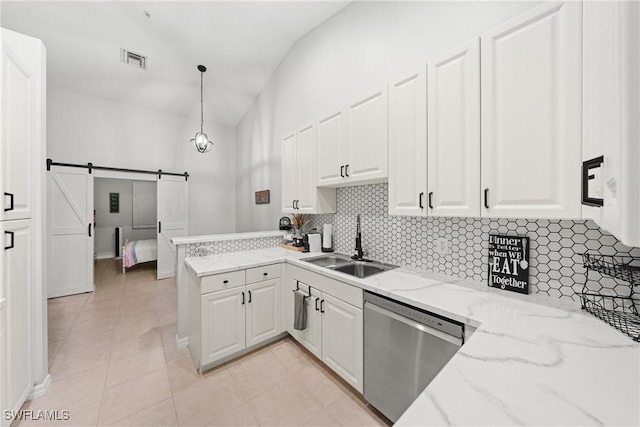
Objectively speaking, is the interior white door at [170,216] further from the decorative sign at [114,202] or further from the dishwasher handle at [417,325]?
the dishwasher handle at [417,325]

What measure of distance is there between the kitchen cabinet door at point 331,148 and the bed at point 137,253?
458 cm

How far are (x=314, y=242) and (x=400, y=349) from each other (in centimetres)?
152

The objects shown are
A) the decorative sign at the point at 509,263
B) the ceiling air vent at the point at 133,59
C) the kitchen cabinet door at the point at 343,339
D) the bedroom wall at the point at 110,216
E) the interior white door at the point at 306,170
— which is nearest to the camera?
the decorative sign at the point at 509,263

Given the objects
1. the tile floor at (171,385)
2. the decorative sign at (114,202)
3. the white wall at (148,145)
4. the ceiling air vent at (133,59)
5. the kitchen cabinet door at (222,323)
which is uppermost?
the ceiling air vent at (133,59)

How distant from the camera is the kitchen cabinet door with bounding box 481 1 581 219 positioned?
105 centimetres

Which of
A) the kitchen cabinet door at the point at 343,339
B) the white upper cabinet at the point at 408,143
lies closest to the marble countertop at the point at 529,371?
the kitchen cabinet door at the point at 343,339

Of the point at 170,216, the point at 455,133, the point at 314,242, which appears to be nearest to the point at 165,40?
the point at 170,216

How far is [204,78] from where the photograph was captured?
4.09m

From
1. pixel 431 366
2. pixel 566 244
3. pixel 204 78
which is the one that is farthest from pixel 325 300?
pixel 204 78

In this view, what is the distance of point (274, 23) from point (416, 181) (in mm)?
2867

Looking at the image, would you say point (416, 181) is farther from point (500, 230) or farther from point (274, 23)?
point (274, 23)

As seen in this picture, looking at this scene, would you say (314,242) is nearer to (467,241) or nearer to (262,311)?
(262,311)

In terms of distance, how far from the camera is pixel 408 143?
1656mm

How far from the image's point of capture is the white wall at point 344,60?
69.8 inches
